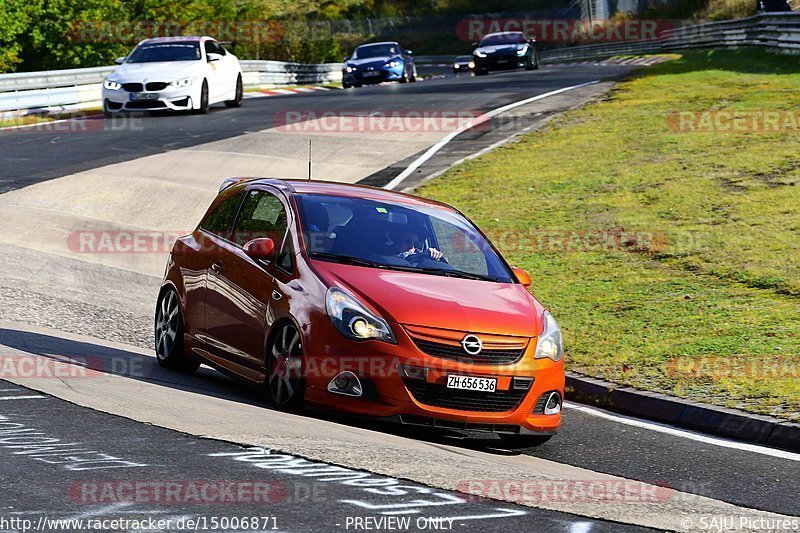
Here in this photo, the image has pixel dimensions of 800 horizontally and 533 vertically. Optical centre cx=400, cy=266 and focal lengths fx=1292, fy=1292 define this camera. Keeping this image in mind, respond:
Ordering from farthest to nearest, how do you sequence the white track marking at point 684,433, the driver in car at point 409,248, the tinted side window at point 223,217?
1. the tinted side window at point 223,217
2. the driver in car at point 409,248
3. the white track marking at point 684,433

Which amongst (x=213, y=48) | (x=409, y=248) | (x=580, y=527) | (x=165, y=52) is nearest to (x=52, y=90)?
(x=165, y=52)

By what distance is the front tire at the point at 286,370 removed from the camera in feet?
27.6

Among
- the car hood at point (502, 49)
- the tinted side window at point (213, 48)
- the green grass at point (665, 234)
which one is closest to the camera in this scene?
the green grass at point (665, 234)

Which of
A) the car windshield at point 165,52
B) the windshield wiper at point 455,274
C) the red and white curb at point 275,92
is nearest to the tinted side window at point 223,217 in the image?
the windshield wiper at point 455,274

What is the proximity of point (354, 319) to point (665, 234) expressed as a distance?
913 centimetres

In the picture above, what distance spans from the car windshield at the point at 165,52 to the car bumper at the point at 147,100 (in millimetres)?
1125

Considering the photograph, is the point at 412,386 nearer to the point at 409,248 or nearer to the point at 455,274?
the point at 455,274

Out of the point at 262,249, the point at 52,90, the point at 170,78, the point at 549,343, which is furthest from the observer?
the point at 52,90

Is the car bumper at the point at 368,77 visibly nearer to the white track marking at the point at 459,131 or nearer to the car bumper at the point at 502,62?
the car bumper at the point at 502,62

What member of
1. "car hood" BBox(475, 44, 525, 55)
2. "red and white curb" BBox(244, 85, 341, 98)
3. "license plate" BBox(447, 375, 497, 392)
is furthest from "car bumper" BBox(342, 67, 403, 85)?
"license plate" BBox(447, 375, 497, 392)

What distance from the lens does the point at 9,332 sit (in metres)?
10.8

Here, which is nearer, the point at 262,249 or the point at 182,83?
the point at 262,249

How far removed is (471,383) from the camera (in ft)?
26.9

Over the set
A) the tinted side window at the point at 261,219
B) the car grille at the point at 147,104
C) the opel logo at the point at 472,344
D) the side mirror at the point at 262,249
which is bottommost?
the opel logo at the point at 472,344
